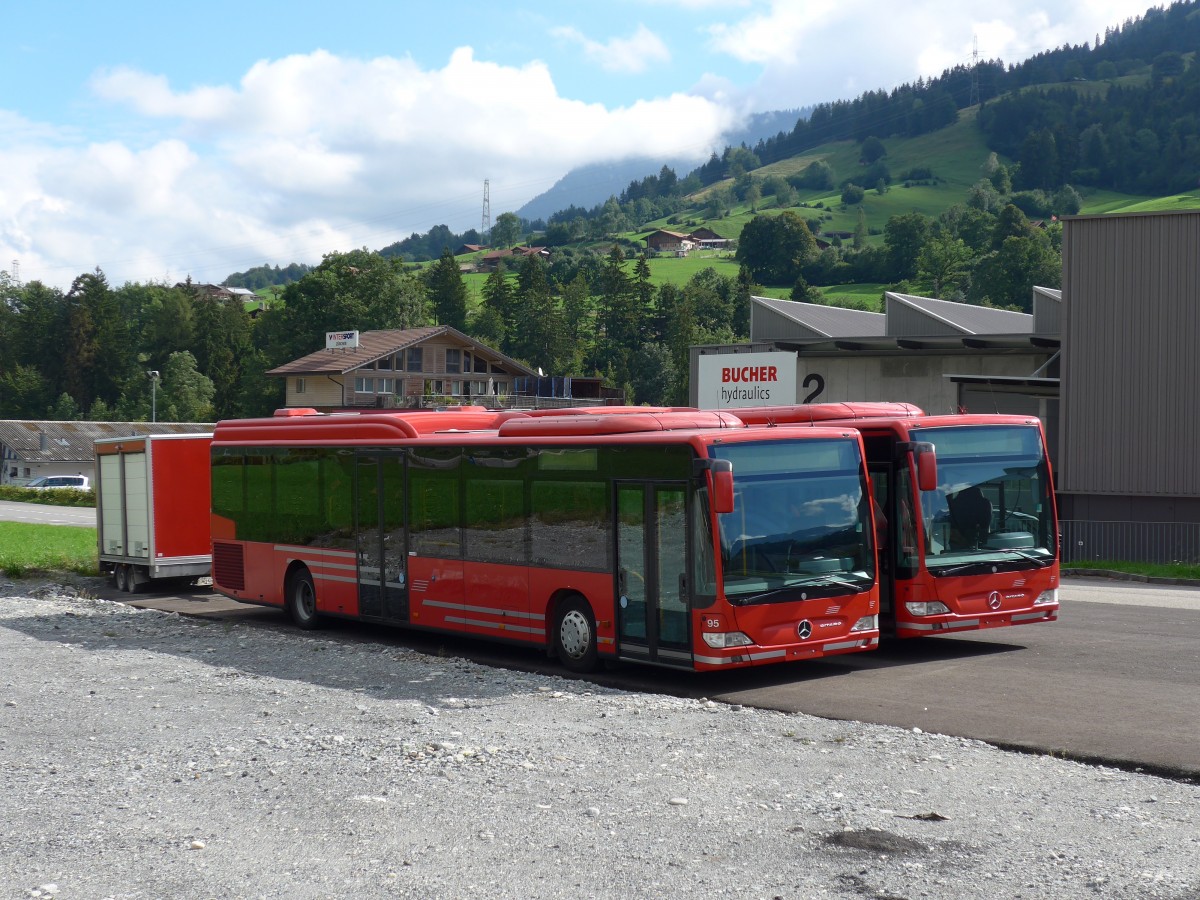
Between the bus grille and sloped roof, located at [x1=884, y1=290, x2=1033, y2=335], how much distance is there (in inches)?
1061

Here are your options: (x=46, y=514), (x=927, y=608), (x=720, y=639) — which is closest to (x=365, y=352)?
(x=46, y=514)

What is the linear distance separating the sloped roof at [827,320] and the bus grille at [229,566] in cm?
2722

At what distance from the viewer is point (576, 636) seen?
14617 mm

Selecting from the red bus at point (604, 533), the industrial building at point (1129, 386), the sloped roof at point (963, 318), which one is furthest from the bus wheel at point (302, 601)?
the sloped roof at point (963, 318)

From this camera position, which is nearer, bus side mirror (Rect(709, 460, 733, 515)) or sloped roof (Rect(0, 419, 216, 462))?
bus side mirror (Rect(709, 460, 733, 515))

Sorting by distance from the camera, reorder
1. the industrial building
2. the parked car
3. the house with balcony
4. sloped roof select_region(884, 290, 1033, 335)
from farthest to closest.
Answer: the house with balcony, the parked car, sloped roof select_region(884, 290, 1033, 335), the industrial building

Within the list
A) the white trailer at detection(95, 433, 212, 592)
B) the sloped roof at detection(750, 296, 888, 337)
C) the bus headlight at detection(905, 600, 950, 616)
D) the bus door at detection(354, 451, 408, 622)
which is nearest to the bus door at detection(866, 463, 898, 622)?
the bus headlight at detection(905, 600, 950, 616)

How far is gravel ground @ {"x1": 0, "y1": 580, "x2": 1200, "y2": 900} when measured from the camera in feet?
23.1

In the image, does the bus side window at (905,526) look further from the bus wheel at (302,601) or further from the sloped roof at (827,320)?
the sloped roof at (827,320)

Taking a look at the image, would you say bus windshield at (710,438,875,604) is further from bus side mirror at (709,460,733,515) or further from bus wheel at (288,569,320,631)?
bus wheel at (288,569,320,631)

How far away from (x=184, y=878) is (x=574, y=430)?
8420 mm

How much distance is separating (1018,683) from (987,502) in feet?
9.27

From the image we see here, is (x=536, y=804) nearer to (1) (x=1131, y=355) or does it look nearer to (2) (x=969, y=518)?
(2) (x=969, y=518)

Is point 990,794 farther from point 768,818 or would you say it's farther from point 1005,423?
point 1005,423
